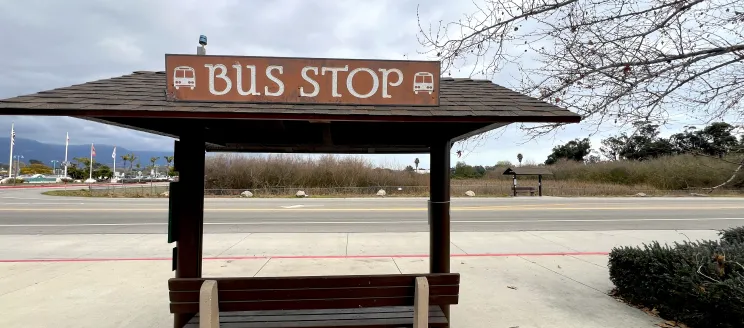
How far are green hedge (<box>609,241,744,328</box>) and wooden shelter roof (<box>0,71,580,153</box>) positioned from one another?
7.09 ft

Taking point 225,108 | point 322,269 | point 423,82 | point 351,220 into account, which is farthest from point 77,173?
point 423,82

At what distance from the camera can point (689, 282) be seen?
394cm

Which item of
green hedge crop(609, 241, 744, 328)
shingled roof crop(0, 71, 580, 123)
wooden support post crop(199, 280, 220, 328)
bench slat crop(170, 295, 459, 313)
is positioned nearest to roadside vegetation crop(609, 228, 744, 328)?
green hedge crop(609, 241, 744, 328)

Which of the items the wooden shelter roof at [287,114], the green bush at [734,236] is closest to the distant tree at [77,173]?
the wooden shelter roof at [287,114]

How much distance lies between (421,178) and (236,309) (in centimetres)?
3209

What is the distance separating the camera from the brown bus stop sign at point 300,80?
333cm

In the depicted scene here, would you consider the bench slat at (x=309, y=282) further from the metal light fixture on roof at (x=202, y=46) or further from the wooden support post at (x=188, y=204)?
the metal light fixture on roof at (x=202, y=46)

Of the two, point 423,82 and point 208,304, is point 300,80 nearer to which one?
point 423,82

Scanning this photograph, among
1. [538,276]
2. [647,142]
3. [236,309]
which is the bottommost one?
[538,276]

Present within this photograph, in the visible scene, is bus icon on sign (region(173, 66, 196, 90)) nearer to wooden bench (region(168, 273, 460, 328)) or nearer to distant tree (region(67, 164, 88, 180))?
wooden bench (region(168, 273, 460, 328))

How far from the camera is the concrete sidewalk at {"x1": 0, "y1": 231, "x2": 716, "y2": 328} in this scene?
451cm

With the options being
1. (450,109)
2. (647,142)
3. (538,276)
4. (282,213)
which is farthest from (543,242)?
(282,213)

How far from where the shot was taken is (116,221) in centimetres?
1360

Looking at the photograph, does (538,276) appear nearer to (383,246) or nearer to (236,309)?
(383,246)
